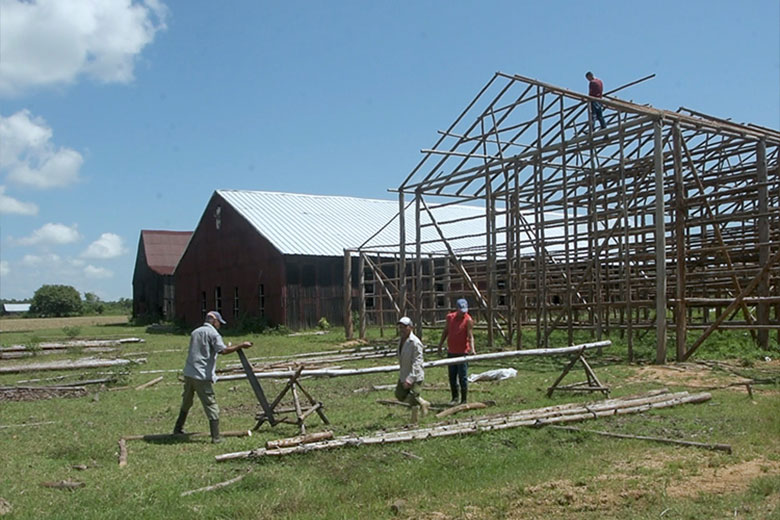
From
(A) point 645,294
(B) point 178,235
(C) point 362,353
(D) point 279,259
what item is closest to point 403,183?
(C) point 362,353

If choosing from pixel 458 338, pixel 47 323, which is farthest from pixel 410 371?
pixel 47 323

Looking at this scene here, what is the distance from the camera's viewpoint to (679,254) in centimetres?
1775

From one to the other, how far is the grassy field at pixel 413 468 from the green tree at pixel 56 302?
80714 millimetres

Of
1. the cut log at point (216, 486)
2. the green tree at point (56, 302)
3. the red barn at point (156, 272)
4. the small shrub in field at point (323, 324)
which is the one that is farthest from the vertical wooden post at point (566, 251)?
the green tree at point (56, 302)

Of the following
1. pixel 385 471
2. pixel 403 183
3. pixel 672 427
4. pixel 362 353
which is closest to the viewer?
pixel 385 471

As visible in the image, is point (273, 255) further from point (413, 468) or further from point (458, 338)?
point (413, 468)

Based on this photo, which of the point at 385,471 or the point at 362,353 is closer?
the point at 385,471

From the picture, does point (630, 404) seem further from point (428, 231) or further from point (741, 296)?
point (428, 231)

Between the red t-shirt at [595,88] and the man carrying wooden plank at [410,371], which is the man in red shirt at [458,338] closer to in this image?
the man carrying wooden plank at [410,371]

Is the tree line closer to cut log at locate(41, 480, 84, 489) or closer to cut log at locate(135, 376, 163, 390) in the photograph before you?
cut log at locate(135, 376, 163, 390)

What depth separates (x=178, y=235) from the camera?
205 feet

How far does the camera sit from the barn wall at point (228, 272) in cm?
3778

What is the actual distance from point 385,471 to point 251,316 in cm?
3161

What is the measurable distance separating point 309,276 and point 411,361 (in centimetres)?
2690
